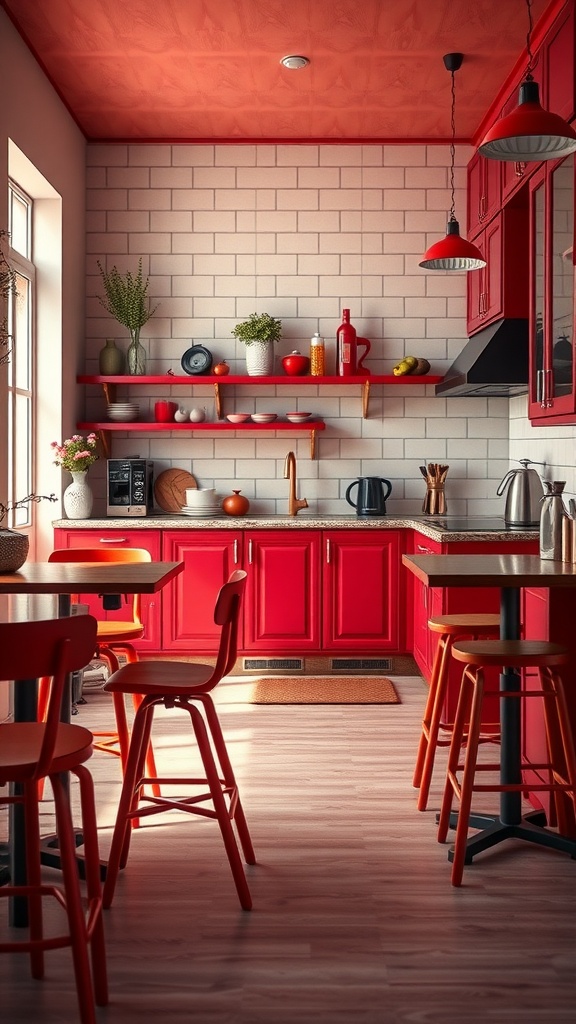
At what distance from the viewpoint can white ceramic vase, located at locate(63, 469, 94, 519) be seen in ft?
17.9

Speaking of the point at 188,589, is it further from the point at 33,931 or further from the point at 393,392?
the point at 33,931

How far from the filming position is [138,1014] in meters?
2.03

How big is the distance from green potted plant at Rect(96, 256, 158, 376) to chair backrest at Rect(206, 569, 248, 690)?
3.29 meters

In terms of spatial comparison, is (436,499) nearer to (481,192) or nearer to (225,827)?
(481,192)

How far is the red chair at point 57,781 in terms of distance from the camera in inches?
76.0

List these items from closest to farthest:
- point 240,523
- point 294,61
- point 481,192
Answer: point 294,61 → point 240,523 → point 481,192

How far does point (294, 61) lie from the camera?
15.3 ft

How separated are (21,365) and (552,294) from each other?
2822mm

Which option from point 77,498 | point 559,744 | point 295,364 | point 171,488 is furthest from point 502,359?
point 77,498

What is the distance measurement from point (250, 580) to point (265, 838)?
7.84 feet

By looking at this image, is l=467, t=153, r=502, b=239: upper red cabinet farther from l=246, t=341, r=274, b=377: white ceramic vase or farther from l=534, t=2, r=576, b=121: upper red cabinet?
l=246, t=341, r=274, b=377: white ceramic vase

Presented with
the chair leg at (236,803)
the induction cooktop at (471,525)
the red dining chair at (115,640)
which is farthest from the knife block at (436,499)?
the chair leg at (236,803)

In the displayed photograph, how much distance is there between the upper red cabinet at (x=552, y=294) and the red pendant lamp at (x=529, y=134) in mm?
490

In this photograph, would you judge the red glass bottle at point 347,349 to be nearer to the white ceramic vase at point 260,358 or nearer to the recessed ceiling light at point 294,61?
the white ceramic vase at point 260,358
